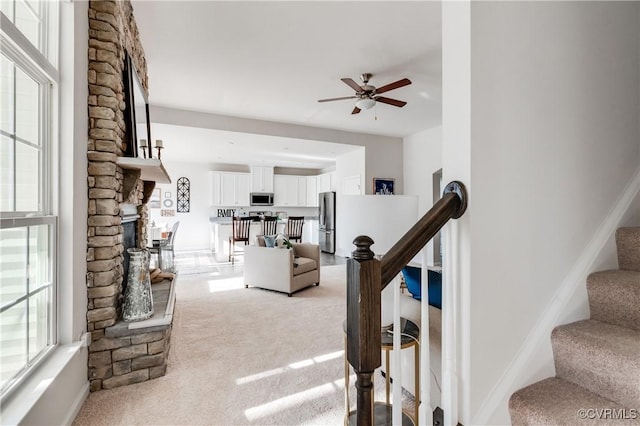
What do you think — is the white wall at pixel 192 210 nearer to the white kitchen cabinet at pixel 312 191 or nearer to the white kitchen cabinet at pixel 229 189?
the white kitchen cabinet at pixel 229 189

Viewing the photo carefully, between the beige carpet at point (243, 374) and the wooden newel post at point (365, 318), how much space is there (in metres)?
1.03

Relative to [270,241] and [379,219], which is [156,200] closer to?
[270,241]

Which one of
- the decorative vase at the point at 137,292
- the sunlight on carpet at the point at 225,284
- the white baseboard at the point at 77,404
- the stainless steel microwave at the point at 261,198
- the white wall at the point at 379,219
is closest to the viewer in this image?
the white wall at the point at 379,219

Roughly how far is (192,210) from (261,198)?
6.22ft

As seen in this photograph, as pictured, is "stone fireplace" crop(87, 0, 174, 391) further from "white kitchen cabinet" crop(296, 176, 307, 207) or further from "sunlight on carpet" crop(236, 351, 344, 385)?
"white kitchen cabinet" crop(296, 176, 307, 207)

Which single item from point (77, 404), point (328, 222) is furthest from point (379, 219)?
point (328, 222)

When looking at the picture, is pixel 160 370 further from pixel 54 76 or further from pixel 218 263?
pixel 218 263

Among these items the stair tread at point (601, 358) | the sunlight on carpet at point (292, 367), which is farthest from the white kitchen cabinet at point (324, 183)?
the stair tread at point (601, 358)

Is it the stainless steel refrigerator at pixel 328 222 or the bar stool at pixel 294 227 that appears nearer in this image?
the bar stool at pixel 294 227

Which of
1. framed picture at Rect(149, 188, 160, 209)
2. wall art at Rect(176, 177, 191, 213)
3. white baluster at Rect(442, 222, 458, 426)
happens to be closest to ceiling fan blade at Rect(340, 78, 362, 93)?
white baluster at Rect(442, 222, 458, 426)

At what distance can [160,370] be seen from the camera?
6.94ft

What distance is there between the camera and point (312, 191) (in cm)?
943

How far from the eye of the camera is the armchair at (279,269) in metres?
4.07

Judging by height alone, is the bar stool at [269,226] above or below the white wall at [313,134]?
below
